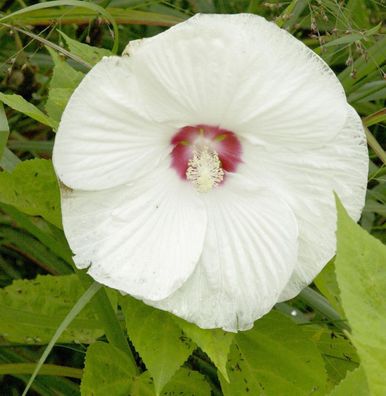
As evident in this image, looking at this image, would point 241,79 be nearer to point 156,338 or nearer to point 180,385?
point 156,338

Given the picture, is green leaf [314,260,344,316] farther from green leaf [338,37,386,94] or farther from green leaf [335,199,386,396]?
green leaf [338,37,386,94]

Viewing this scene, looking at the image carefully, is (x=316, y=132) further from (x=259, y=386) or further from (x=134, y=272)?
(x=259, y=386)

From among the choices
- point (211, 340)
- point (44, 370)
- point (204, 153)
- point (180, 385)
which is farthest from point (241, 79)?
point (44, 370)

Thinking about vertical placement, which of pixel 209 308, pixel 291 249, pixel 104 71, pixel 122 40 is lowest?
pixel 122 40

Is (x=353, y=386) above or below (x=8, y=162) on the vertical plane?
above

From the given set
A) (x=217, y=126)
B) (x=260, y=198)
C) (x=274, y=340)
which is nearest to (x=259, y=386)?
(x=274, y=340)

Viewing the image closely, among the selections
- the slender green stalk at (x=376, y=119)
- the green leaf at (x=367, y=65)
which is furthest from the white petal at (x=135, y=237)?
the green leaf at (x=367, y=65)

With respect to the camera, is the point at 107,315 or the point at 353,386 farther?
the point at 107,315
